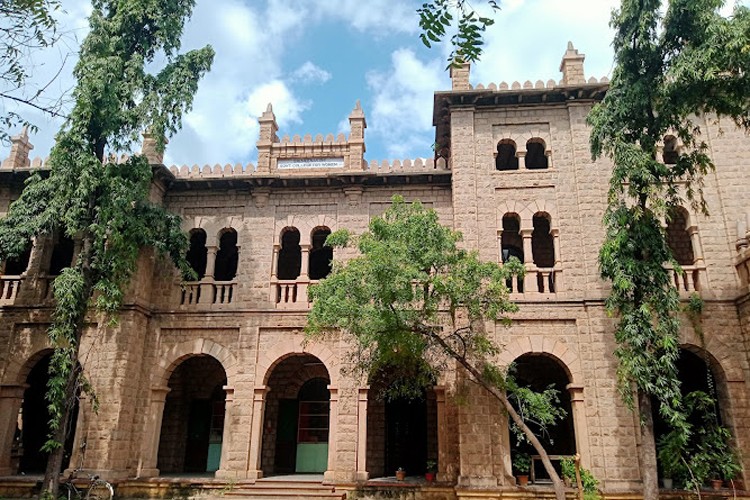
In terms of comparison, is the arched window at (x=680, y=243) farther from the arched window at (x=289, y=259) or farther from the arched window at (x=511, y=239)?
the arched window at (x=289, y=259)

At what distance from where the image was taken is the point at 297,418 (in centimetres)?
1630

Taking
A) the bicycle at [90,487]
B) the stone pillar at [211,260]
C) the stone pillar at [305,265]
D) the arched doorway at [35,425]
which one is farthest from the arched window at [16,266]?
the stone pillar at [305,265]

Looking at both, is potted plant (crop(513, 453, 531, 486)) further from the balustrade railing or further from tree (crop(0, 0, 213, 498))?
tree (crop(0, 0, 213, 498))

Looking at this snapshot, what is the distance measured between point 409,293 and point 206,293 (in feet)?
22.2

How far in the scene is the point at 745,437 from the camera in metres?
12.0

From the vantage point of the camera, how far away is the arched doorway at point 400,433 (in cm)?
1545

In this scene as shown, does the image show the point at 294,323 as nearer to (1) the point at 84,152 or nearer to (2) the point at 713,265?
(1) the point at 84,152

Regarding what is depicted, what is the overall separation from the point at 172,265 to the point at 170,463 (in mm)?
5571

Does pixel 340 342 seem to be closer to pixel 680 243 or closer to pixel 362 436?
pixel 362 436

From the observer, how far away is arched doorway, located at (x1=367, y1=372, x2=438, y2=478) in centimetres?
1545

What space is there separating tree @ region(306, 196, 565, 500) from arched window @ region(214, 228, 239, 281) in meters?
6.54

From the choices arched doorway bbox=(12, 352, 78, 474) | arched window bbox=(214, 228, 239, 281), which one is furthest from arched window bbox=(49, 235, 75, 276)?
arched window bbox=(214, 228, 239, 281)

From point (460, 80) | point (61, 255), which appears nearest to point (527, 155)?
point (460, 80)

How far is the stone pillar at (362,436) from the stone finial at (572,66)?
372 inches
